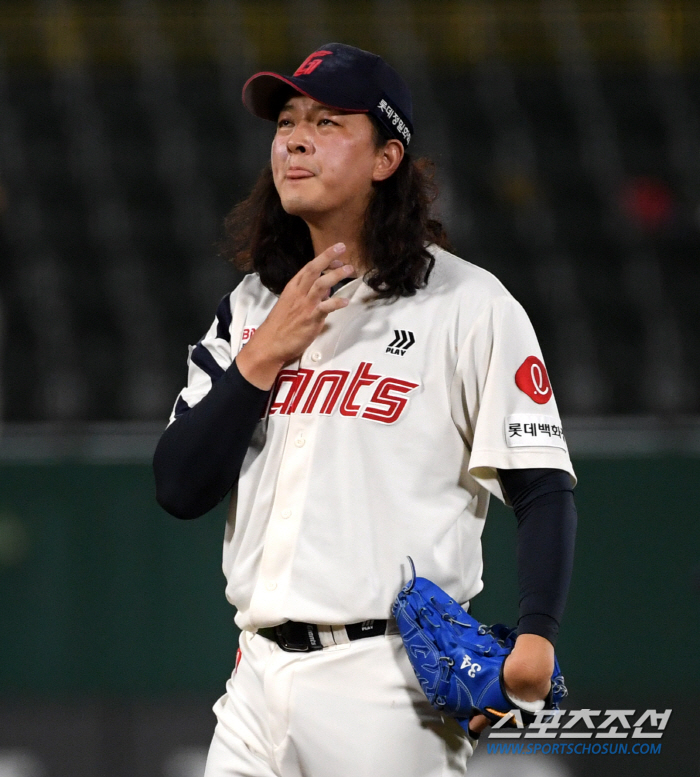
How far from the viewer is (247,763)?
1782 millimetres

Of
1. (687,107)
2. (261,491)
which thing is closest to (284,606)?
(261,491)

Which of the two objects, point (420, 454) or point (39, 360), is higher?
point (420, 454)

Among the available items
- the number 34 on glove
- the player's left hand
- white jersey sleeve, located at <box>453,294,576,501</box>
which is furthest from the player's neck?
the player's left hand

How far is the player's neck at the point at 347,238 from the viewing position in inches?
75.1

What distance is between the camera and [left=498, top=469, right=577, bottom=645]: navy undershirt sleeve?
1623mm

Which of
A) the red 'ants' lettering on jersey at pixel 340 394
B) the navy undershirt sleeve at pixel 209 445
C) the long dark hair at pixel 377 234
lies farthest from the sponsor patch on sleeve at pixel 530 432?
the navy undershirt sleeve at pixel 209 445

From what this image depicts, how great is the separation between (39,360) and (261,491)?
14.7 feet

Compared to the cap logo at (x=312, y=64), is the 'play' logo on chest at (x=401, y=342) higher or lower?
lower

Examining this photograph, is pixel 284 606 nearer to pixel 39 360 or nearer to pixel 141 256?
pixel 39 360

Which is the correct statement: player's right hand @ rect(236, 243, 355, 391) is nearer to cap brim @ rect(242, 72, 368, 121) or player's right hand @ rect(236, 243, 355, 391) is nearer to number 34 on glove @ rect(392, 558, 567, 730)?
cap brim @ rect(242, 72, 368, 121)

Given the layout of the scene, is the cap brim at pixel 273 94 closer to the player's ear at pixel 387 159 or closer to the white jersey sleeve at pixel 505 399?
the player's ear at pixel 387 159

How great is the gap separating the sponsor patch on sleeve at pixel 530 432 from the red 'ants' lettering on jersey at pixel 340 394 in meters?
0.16

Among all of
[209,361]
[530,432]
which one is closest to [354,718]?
[530,432]

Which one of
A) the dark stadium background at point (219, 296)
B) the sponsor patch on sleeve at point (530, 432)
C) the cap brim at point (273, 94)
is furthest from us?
the dark stadium background at point (219, 296)
